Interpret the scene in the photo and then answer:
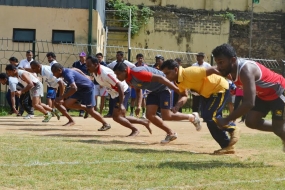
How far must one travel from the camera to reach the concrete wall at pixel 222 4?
112 feet

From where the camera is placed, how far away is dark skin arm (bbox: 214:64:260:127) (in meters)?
8.53

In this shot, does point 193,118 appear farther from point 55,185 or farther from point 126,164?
point 55,185

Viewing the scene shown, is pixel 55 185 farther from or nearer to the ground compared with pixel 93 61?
nearer to the ground

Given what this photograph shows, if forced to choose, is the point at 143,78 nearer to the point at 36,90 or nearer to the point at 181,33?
the point at 36,90

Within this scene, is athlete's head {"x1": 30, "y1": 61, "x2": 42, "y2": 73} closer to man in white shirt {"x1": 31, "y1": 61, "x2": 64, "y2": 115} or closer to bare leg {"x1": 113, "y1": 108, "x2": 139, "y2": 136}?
man in white shirt {"x1": 31, "y1": 61, "x2": 64, "y2": 115}

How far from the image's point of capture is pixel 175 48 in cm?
3266

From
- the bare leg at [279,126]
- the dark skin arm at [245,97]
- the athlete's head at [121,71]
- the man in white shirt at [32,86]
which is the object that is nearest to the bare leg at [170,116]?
the athlete's head at [121,71]

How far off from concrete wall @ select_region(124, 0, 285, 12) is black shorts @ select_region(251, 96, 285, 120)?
79.9ft

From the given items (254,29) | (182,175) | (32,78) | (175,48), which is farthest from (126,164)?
(254,29)

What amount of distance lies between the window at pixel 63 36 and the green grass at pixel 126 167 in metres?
13.8

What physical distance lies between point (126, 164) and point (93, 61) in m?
5.22

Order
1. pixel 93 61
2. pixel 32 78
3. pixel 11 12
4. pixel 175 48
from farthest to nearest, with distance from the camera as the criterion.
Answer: pixel 175 48, pixel 11 12, pixel 32 78, pixel 93 61

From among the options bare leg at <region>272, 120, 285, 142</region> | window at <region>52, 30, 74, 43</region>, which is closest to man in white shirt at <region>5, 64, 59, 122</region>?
window at <region>52, 30, 74, 43</region>

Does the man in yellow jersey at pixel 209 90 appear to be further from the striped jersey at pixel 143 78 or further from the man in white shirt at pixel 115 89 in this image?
the man in white shirt at pixel 115 89
